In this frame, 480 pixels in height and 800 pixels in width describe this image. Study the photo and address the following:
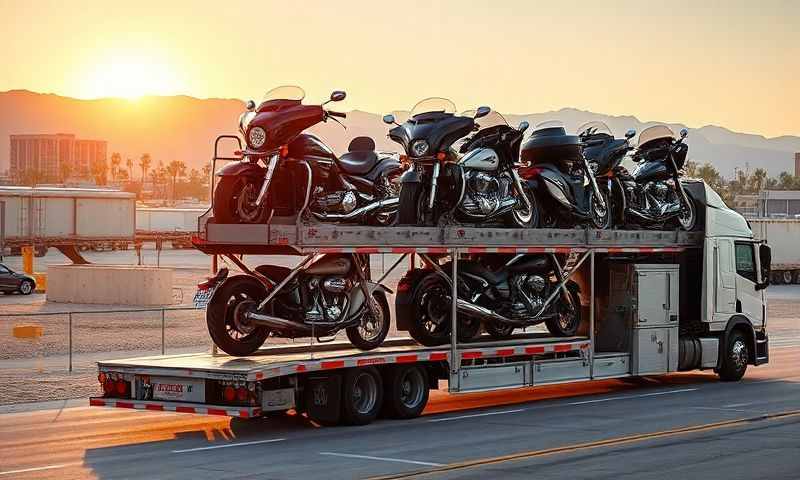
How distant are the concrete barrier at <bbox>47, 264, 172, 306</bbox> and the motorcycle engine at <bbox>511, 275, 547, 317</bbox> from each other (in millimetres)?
27209

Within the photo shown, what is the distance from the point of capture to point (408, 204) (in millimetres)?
20156

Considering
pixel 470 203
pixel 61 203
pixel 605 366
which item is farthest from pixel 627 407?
pixel 61 203

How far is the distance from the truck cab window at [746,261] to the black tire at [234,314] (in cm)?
1033

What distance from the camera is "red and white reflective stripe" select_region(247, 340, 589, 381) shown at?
17266 mm

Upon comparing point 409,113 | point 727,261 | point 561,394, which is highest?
point 409,113

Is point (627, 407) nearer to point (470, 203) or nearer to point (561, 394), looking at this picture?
point (561, 394)

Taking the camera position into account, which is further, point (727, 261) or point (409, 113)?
point (727, 261)

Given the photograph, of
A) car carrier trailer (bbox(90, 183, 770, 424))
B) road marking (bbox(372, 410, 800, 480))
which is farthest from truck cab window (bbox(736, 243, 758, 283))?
road marking (bbox(372, 410, 800, 480))

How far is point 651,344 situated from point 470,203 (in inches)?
187

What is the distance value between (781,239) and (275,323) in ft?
195

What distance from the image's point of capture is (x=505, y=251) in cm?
2098

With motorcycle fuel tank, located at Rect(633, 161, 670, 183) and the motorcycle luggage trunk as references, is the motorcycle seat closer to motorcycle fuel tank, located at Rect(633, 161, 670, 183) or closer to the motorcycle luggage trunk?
the motorcycle luggage trunk

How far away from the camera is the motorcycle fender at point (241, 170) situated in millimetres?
18531

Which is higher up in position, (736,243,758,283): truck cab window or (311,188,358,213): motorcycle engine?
(311,188,358,213): motorcycle engine
